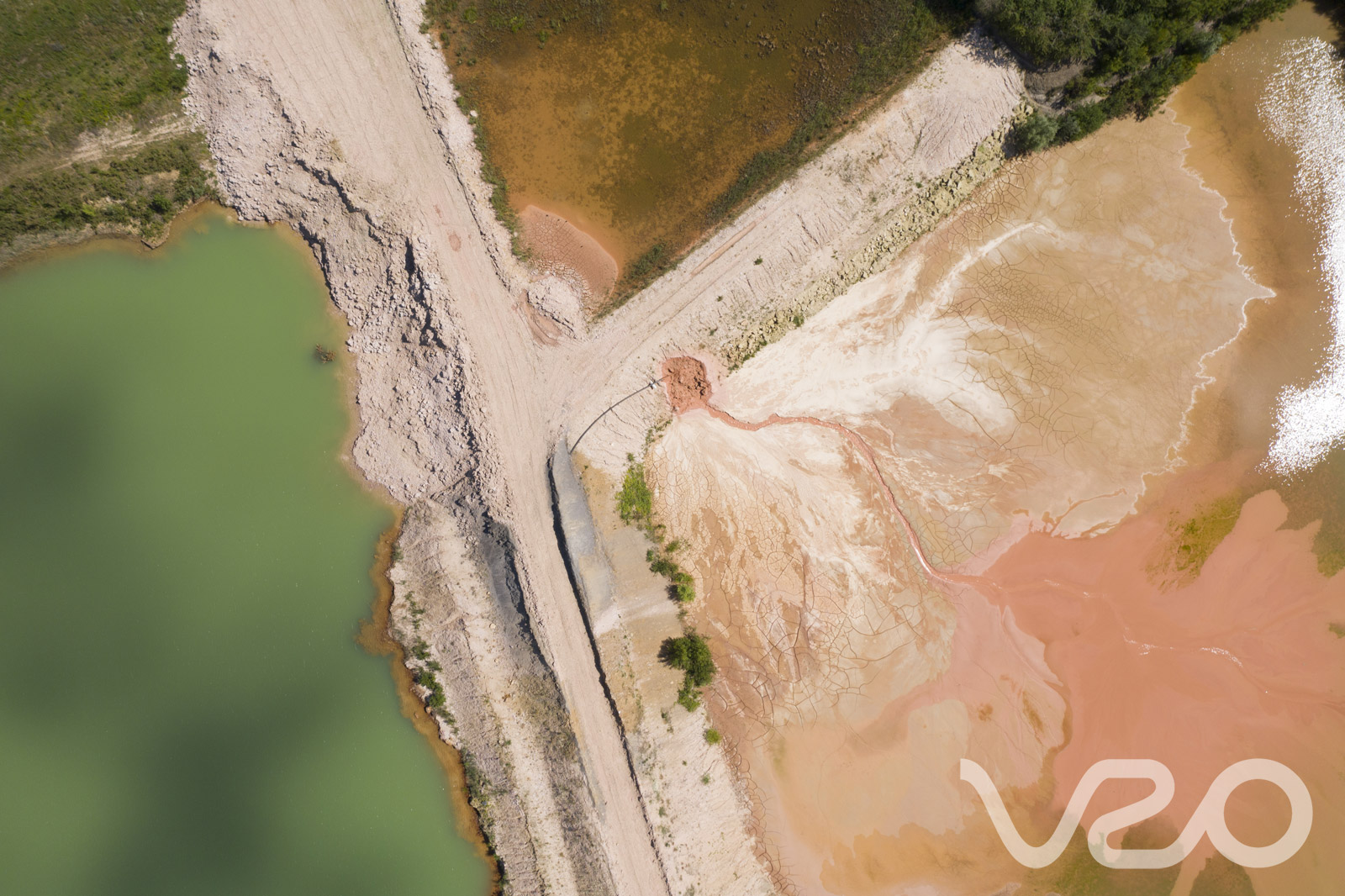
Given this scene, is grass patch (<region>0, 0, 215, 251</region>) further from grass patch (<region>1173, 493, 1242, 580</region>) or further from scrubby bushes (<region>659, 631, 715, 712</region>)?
grass patch (<region>1173, 493, 1242, 580</region>)

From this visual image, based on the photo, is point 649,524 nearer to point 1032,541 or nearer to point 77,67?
point 1032,541

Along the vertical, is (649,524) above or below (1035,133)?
below

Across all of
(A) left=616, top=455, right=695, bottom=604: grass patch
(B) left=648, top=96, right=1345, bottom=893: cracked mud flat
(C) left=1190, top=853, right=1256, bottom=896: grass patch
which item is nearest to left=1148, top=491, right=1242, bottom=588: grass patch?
(B) left=648, top=96, right=1345, bottom=893: cracked mud flat

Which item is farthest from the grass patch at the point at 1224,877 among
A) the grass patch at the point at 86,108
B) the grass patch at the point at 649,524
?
the grass patch at the point at 86,108

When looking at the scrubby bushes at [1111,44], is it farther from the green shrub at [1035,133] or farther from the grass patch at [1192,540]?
the grass patch at [1192,540]

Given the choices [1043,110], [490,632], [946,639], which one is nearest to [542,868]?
[490,632]

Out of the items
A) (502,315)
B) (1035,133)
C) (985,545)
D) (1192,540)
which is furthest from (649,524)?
(1192,540)
